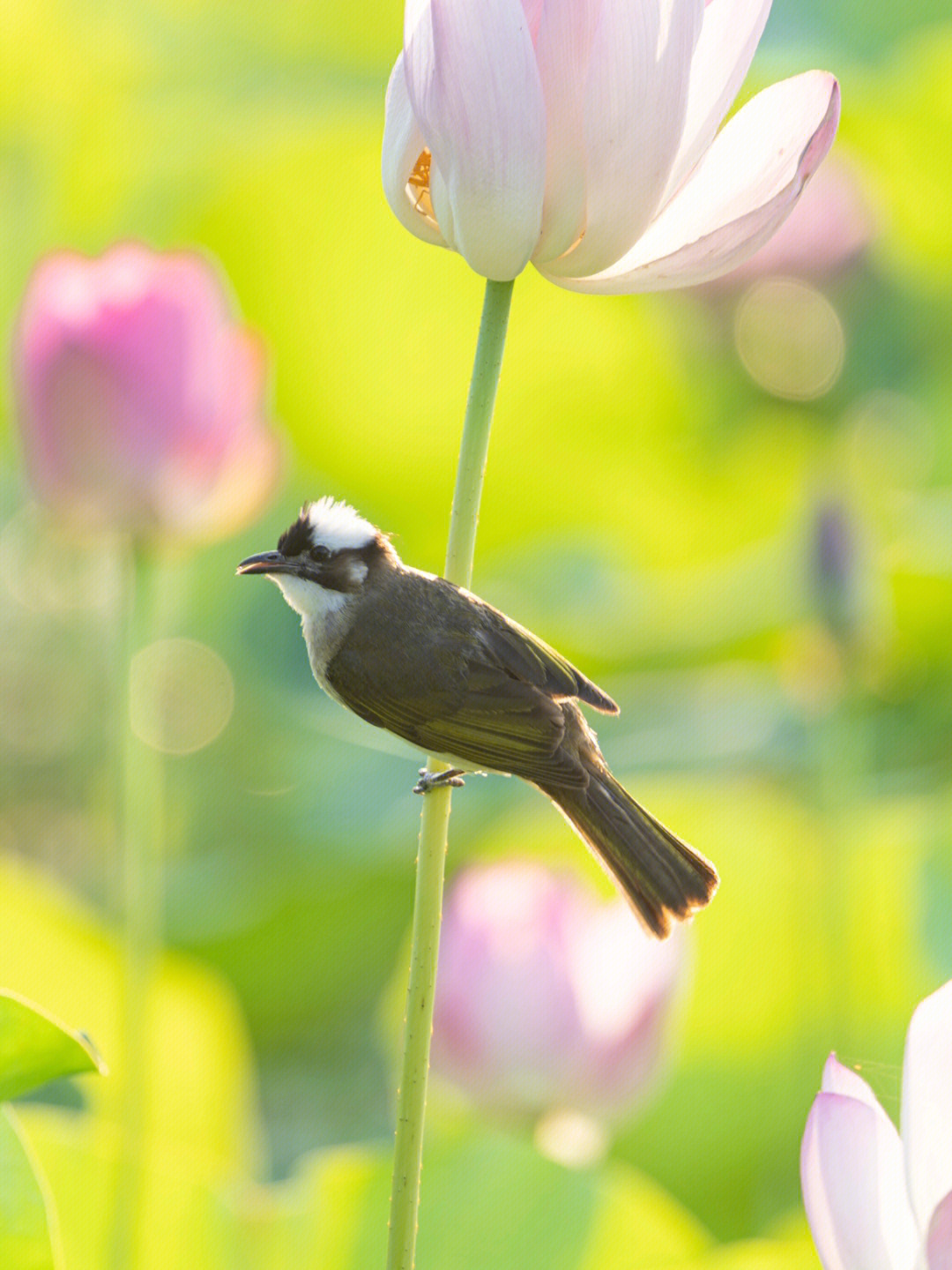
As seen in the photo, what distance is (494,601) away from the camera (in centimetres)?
142

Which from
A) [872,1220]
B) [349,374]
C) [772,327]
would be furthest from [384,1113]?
[872,1220]

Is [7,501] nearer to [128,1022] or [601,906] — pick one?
[601,906]

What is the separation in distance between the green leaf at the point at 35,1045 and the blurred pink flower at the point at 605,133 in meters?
0.18

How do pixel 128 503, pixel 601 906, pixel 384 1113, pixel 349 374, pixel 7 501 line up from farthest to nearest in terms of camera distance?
pixel 7 501
pixel 349 374
pixel 384 1113
pixel 601 906
pixel 128 503

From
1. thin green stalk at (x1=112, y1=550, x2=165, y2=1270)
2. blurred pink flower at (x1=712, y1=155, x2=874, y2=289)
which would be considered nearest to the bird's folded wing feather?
thin green stalk at (x1=112, y1=550, x2=165, y2=1270)

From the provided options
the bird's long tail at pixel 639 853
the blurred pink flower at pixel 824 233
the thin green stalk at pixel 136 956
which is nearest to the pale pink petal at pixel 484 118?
the bird's long tail at pixel 639 853

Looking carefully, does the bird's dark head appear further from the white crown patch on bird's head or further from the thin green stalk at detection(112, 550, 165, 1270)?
the thin green stalk at detection(112, 550, 165, 1270)

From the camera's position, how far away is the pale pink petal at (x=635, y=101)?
0.29m

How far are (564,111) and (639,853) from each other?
15 cm

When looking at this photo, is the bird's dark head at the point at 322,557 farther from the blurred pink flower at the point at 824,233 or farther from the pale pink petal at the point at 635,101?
the blurred pink flower at the point at 824,233

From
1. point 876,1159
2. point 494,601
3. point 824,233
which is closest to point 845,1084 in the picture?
point 876,1159

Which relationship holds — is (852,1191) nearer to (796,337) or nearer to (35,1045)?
(35,1045)

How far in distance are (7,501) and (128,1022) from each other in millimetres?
1221

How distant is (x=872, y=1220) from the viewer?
30cm
